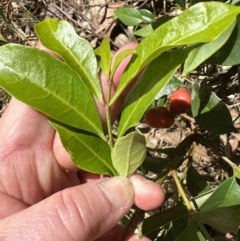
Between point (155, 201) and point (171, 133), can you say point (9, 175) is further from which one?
point (171, 133)


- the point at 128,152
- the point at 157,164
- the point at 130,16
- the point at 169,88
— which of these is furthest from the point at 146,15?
the point at 128,152

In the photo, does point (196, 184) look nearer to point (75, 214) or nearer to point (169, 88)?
point (169, 88)

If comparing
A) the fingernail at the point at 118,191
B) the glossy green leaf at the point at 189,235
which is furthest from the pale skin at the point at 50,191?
the glossy green leaf at the point at 189,235

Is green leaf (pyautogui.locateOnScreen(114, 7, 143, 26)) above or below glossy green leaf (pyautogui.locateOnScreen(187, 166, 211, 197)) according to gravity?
above

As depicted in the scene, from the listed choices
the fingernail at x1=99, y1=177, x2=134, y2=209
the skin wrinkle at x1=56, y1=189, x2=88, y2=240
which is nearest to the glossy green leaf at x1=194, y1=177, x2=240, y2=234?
the fingernail at x1=99, y1=177, x2=134, y2=209

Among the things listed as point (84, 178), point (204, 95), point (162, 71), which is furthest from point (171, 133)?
point (162, 71)

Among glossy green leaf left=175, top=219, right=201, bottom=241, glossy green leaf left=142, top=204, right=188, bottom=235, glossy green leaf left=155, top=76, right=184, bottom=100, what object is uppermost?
glossy green leaf left=155, top=76, right=184, bottom=100

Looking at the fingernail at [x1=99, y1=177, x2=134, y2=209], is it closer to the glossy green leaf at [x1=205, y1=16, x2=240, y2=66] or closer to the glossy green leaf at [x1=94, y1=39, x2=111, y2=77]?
the glossy green leaf at [x1=94, y1=39, x2=111, y2=77]
